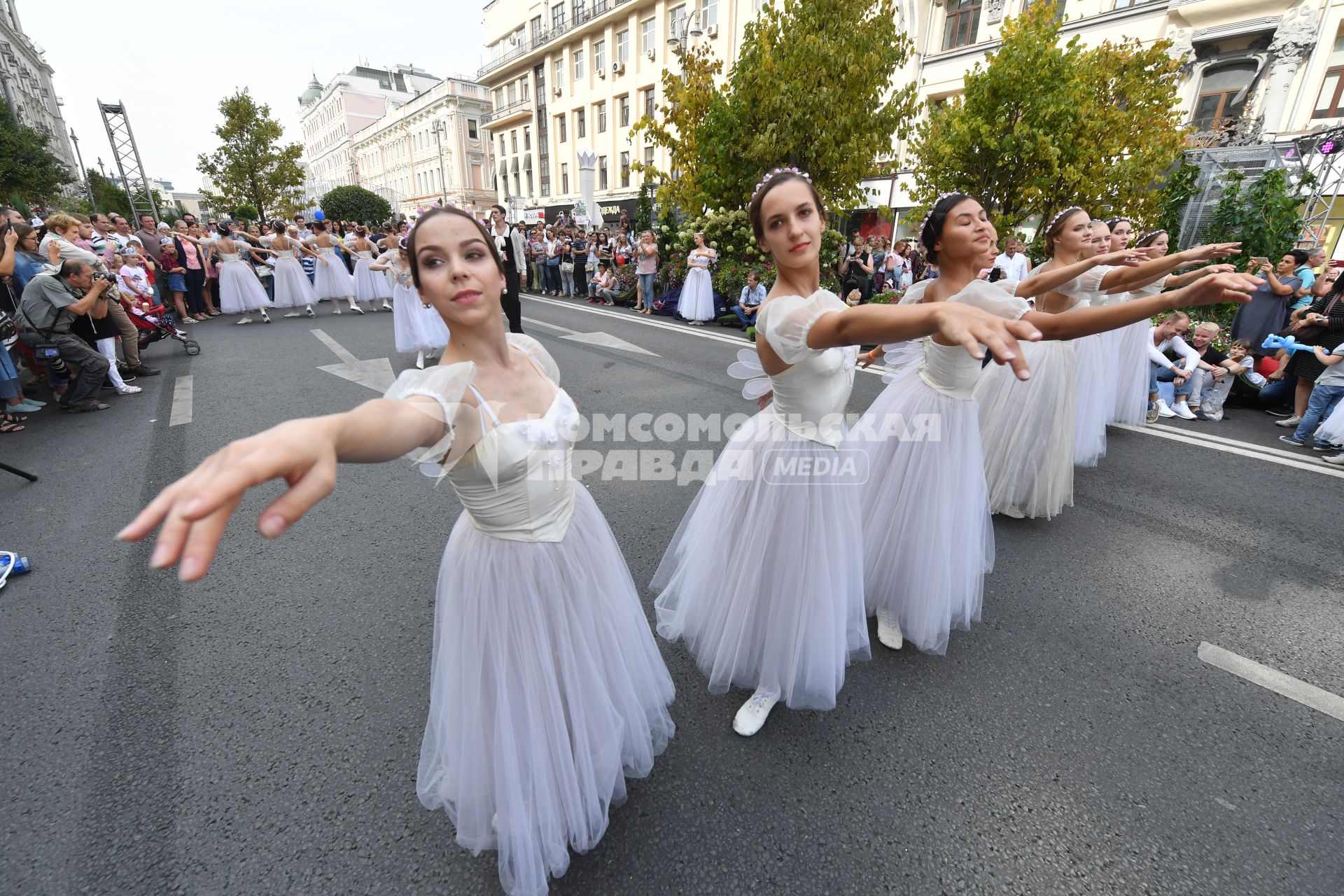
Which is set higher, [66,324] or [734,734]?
[66,324]

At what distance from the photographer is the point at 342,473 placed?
473cm

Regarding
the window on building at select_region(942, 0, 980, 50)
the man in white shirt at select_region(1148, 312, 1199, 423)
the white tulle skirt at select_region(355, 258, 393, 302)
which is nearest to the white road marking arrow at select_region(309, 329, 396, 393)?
the white tulle skirt at select_region(355, 258, 393, 302)

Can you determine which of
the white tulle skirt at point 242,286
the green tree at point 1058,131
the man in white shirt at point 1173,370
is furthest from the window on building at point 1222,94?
the white tulle skirt at point 242,286

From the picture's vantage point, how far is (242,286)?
12.2 meters

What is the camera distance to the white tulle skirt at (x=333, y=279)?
13.1 m

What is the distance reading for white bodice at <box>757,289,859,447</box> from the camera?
1.81 metres

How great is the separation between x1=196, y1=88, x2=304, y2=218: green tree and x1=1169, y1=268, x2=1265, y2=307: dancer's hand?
1775 inches

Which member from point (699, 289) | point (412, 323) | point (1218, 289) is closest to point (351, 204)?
point (699, 289)

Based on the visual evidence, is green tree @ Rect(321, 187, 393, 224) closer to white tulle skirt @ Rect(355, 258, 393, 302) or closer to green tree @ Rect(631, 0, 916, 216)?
white tulle skirt @ Rect(355, 258, 393, 302)

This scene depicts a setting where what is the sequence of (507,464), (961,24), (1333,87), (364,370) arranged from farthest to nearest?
(961,24) < (1333,87) < (364,370) < (507,464)

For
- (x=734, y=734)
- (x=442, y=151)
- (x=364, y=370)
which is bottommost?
(x=734, y=734)

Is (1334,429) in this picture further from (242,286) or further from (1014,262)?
(242,286)

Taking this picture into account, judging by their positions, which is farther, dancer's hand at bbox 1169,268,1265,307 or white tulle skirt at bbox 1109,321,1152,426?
white tulle skirt at bbox 1109,321,1152,426

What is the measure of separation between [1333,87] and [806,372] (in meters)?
26.1
